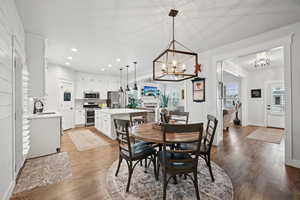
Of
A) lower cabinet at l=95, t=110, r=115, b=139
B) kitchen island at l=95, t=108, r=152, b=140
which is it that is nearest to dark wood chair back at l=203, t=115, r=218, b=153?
kitchen island at l=95, t=108, r=152, b=140

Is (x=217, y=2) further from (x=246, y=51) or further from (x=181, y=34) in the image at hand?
(x=246, y=51)

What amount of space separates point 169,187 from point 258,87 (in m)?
7.15

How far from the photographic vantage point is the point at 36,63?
320 cm

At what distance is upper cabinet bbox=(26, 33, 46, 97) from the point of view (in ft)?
10.3

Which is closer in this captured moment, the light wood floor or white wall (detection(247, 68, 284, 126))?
the light wood floor

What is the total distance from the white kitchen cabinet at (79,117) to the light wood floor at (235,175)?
10.8ft

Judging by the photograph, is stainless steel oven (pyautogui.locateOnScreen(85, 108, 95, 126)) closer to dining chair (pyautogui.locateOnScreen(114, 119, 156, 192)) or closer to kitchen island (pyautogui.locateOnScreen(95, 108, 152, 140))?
kitchen island (pyautogui.locateOnScreen(95, 108, 152, 140))

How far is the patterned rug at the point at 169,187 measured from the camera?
1.76 m

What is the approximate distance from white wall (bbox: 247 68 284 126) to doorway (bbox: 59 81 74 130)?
341 inches

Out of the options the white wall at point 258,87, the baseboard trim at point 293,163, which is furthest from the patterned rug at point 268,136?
the baseboard trim at point 293,163

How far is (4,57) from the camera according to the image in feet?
5.45

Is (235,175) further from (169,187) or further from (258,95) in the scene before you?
(258,95)

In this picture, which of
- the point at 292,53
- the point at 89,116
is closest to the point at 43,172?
the point at 89,116

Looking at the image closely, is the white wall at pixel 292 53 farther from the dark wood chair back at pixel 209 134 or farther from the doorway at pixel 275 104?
the doorway at pixel 275 104
